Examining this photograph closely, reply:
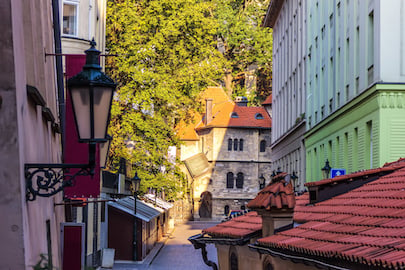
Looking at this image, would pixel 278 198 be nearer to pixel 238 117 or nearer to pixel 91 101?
pixel 91 101

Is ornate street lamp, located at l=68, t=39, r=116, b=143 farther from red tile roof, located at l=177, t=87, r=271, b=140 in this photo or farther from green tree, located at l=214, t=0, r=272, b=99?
red tile roof, located at l=177, t=87, r=271, b=140

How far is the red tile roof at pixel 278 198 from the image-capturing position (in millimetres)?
14133

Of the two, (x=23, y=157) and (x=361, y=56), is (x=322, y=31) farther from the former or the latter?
(x=23, y=157)

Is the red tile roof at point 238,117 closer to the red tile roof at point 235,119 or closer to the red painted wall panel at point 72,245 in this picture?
the red tile roof at point 235,119

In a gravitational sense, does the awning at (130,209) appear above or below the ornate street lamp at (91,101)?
below

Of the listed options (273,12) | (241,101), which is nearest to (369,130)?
(273,12)

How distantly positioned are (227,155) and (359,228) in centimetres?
8735

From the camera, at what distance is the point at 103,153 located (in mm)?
16016

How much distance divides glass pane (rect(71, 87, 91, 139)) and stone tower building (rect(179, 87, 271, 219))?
289 ft

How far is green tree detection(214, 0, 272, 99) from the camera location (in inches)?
3369

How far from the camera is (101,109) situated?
694 cm

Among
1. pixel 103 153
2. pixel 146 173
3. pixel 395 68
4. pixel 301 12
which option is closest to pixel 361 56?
pixel 395 68

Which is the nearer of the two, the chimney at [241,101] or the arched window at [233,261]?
the arched window at [233,261]

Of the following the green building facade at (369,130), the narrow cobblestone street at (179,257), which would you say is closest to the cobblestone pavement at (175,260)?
the narrow cobblestone street at (179,257)
